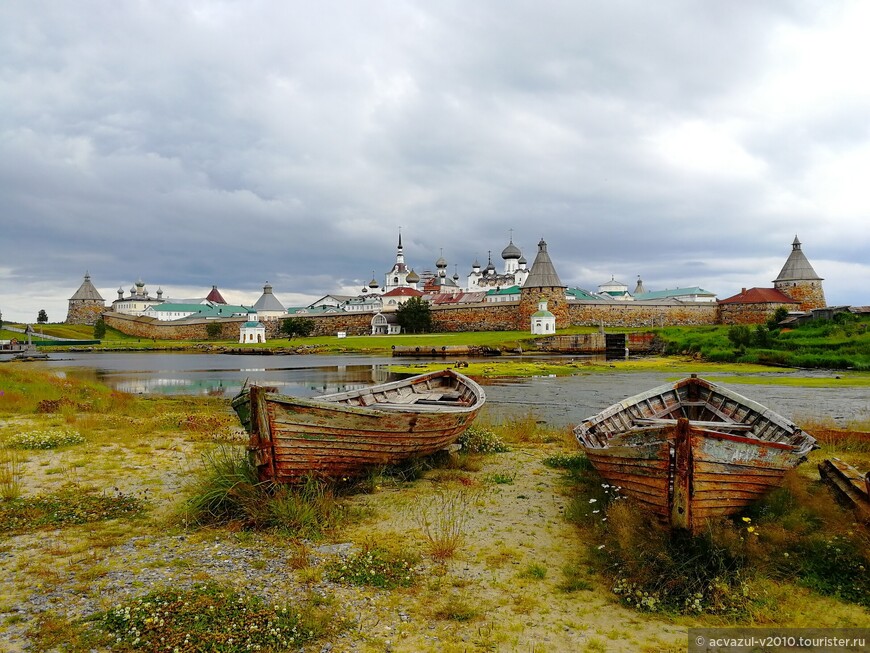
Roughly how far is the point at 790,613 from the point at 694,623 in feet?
2.72

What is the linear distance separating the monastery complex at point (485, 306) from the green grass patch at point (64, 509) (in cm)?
6647

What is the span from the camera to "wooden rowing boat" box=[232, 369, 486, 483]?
23.6 ft

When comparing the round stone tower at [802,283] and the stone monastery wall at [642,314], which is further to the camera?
the stone monastery wall at [642,314]

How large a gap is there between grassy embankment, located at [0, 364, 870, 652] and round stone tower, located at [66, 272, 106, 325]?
481 feet

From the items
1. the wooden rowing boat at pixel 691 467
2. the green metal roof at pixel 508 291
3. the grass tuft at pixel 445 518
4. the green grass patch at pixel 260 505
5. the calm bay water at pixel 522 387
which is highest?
the green metal roof at pixel 508 291

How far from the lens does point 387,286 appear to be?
13338 cm

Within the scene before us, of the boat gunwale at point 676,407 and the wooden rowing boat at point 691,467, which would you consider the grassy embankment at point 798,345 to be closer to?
the boat gunwale at point 676,407

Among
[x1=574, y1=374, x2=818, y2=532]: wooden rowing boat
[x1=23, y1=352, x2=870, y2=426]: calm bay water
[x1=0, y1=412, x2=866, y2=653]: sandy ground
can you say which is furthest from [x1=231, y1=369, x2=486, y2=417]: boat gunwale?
[x1=23, y1=352, x2=870, y2=426]: calm bay water

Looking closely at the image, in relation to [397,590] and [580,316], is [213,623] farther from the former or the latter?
[580,316]

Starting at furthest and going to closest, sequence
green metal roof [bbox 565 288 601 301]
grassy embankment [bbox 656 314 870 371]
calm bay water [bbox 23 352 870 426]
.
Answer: green metal roof [bbox 565 288 601 301]
grassy embankment [bbox 656 314 870 371]
calm bay water [bbox 23 352 870 426]

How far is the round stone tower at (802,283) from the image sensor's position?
269ft

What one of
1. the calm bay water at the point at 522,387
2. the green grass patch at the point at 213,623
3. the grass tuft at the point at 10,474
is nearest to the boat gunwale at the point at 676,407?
the green grass patch at the point at 213,623

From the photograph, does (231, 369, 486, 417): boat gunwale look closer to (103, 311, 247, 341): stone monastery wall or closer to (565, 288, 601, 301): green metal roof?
(565, 288, 601, 301): green metal roof

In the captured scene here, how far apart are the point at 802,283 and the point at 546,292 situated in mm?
38021
